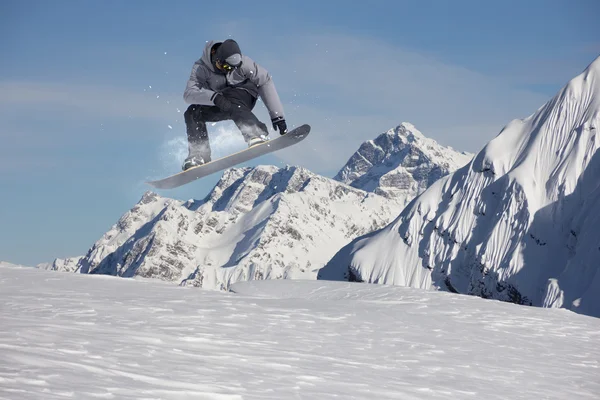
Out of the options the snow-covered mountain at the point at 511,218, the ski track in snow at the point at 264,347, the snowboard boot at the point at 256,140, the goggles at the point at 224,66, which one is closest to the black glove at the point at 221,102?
Answer: the goggles at the point at 224,66

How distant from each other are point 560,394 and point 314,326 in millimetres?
3979

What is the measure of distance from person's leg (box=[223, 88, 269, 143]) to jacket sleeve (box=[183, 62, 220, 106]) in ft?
1.62

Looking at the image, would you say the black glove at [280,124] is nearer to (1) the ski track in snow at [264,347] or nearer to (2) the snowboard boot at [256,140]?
(2) the snowboard boot at [256,140]

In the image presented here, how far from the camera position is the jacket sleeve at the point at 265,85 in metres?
12.0

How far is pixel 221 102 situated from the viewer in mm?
12109

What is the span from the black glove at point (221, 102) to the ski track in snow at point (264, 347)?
3.57 meters

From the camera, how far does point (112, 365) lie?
6.36 m

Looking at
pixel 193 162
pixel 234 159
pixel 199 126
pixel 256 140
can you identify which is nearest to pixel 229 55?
pixel 256 140

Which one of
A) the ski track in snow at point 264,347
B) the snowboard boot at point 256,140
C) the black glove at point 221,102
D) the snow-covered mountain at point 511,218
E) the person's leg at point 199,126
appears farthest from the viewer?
the snow-covered mountain at point 511,218

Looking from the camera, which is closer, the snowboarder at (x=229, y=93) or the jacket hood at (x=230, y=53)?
the jacket hood at (x=230, y=53)

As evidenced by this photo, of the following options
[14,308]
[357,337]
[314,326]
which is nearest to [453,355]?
[357,337]

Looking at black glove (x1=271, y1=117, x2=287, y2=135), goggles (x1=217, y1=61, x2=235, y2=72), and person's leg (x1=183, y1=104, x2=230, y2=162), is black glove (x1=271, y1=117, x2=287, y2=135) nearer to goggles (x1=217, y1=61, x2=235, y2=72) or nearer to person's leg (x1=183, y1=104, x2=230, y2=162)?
person's leg (x1=183, y1=104, x2=230, y2=162)

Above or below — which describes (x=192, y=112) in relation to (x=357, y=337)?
above

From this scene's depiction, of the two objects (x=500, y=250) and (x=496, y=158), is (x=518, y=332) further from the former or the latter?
(x=496, y=158)
